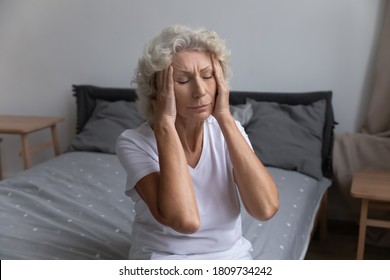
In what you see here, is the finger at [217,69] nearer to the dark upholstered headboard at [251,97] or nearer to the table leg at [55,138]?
the dark upholstered headboard at [251,97]

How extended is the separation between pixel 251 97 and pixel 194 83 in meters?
1.53

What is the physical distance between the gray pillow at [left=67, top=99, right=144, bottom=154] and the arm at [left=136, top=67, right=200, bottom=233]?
153 centimetres

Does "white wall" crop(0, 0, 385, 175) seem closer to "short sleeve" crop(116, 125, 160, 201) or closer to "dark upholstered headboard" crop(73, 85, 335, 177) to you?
"dark upholstered headboard" crop(73, 85, 335, 177)

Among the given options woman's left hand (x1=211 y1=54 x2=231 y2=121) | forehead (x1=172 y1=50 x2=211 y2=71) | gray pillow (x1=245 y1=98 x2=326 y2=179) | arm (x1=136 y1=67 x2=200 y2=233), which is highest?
forehead (x1=172 y1=50 x2=211 y2=71)

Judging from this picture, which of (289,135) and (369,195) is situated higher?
(289,135)

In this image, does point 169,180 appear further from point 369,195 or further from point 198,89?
point 369,195

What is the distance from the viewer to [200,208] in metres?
1.23

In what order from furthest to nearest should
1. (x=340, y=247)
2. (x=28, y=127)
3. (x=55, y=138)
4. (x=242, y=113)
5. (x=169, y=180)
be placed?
(x=55, y=138)
(x=28, y=127)
(x=242, y=113)
(x=340, y=247)
(x=169, y=180)

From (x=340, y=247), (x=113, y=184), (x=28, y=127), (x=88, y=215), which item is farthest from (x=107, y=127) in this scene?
(x=340, y=247)

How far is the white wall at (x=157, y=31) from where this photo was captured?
2.55m

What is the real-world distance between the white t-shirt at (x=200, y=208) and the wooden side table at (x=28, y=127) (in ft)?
5.60

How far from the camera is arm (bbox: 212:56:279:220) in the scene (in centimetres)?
119

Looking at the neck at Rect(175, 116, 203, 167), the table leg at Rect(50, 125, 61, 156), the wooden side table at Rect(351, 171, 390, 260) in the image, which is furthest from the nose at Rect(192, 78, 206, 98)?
the table leg at Rect(50, 125, 61, 156)
